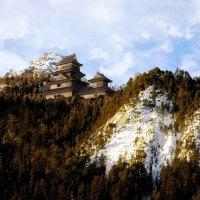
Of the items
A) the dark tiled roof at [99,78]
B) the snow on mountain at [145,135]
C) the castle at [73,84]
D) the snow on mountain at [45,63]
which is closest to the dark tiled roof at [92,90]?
the castle at [73,84]

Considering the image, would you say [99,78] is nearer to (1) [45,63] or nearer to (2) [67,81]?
(2) [67,81]

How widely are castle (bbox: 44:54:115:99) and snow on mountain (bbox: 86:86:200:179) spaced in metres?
13.4

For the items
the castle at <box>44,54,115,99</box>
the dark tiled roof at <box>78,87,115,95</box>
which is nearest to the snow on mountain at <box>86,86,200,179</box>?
the dark tiled roof at <box>78,87,115,95</box>

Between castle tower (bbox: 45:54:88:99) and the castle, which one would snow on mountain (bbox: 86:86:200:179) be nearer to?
the castle

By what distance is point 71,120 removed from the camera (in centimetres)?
6844

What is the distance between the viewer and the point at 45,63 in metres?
151

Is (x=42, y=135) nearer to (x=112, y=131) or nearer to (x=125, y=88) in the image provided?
(x=112, y=131)

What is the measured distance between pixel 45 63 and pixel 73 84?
70.8 meters

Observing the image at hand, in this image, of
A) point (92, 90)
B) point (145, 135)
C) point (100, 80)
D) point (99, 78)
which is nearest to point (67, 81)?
point (92, 90)

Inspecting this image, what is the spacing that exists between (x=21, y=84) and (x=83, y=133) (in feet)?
156

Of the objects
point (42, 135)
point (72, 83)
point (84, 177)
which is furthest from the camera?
point (72, 83)

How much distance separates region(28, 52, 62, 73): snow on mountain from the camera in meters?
144

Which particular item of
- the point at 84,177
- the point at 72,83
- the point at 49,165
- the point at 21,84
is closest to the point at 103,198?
the point at 84,177

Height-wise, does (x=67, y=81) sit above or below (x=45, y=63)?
below
